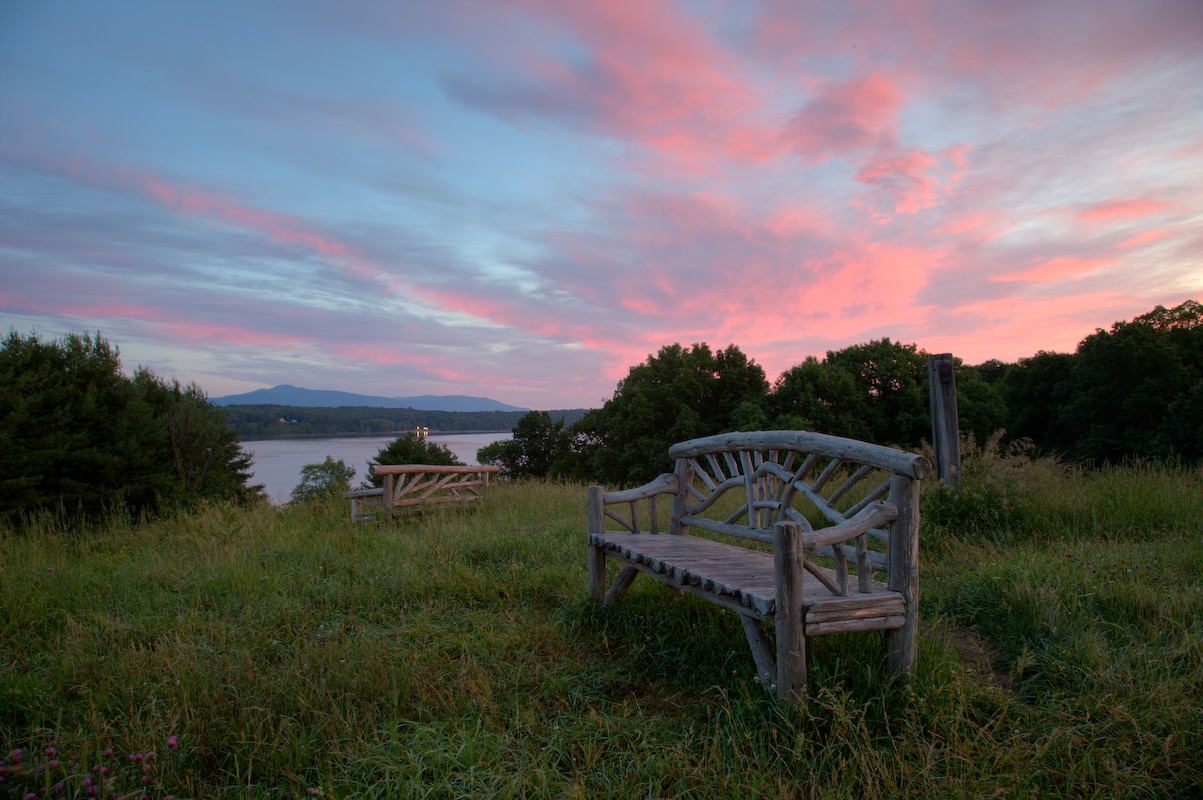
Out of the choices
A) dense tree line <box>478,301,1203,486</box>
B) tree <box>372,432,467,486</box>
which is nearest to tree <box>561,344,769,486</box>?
dense tree line <box>478,301,1203,486</box>

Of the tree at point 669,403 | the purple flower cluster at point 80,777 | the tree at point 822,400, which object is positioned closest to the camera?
the purple flower cluster at point 80,777

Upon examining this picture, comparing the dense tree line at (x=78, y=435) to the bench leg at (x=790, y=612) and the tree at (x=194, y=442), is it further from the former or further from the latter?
the bench leg at (x=790, y=612)

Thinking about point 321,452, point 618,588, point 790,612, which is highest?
point 790,612

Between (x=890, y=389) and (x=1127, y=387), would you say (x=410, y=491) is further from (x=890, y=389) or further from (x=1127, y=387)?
(x=1127, y=387)

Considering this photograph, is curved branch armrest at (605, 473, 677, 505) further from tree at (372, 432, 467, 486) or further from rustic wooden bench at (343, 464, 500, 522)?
tree at (372, 432, 467, 486)

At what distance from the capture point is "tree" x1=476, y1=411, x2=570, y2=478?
4297 cm

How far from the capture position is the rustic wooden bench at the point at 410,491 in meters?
9.01

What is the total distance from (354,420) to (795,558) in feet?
176

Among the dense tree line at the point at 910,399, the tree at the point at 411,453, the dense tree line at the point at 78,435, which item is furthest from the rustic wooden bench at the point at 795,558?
the tree at the point at 411,453

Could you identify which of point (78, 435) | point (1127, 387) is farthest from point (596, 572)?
point (1127, 387)

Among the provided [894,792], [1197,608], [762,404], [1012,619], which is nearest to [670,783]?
[894,792]

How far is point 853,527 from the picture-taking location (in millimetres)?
2916

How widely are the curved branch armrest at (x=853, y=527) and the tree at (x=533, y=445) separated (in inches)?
1572

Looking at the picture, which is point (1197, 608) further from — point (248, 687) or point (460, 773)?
point (248, 687)
